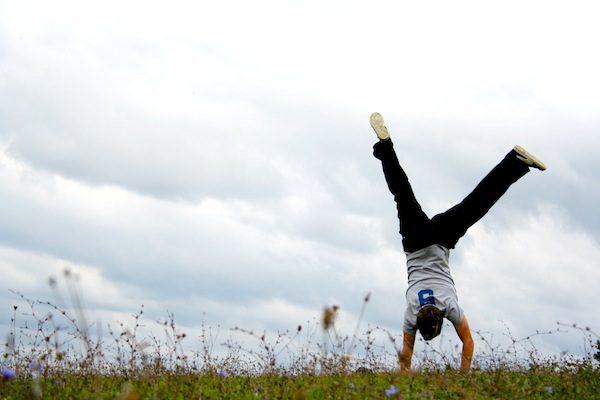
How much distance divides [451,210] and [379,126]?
58.0 inches

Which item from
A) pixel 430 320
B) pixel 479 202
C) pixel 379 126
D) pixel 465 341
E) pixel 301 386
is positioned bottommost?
pixel 301 386

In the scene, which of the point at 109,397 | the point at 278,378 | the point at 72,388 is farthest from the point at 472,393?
the point at 72,388

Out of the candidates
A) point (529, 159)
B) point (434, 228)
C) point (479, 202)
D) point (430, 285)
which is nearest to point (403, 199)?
point (434, 228)

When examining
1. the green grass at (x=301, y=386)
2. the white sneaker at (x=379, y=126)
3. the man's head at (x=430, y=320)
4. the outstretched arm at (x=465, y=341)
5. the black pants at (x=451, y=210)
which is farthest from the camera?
the white sneaker at (x=379, y=126)

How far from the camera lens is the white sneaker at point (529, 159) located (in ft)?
28.6

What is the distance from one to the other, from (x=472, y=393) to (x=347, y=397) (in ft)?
4.16

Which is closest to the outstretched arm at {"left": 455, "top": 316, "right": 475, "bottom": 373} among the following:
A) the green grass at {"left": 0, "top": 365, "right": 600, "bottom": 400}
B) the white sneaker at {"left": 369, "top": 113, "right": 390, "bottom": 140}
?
the green grass at {"left": 0, "top": 365, "right": 600, "bottom": 400}

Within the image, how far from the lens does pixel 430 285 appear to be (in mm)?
8297

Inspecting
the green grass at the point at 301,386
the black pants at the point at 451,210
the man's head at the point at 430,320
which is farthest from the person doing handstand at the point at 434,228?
the green grass at the point at 301,386

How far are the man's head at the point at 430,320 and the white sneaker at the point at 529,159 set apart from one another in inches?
93.8

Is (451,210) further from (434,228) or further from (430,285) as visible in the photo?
(430,285)

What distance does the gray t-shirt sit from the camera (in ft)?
26.5

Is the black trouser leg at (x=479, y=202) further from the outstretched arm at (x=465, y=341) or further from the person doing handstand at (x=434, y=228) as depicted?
the outstretched arm at (x=465, y=341)

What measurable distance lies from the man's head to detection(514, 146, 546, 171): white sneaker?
2.38 meters
